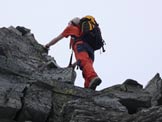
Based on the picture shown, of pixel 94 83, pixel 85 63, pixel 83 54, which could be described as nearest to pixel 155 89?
pixel 94 83

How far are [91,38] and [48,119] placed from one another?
190 inches

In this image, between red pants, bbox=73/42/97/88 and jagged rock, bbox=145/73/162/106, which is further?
red pants, bbox=73/42/97/88

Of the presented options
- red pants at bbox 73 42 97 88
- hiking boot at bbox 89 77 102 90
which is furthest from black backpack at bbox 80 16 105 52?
hiking boot at bbox 89 77 102 90

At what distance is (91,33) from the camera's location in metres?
14.5

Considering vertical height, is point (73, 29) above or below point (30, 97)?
above

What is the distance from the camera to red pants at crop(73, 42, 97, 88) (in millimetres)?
13273

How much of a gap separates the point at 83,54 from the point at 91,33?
83 cm

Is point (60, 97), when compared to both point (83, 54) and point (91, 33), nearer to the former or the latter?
point (83, 54)

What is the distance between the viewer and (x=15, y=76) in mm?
11859

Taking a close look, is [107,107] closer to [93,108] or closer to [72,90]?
[93,108]

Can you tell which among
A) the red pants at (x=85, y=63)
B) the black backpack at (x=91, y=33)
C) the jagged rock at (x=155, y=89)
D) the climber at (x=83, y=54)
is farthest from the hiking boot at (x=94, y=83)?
the black backpack at (x=91, y=33)

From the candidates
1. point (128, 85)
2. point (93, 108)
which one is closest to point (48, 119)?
point (93, 108)

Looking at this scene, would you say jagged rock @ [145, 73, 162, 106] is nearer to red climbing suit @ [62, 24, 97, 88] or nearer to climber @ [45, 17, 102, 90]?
climber @ [45, 17, 102, 90]

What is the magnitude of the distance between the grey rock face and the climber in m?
0.44
